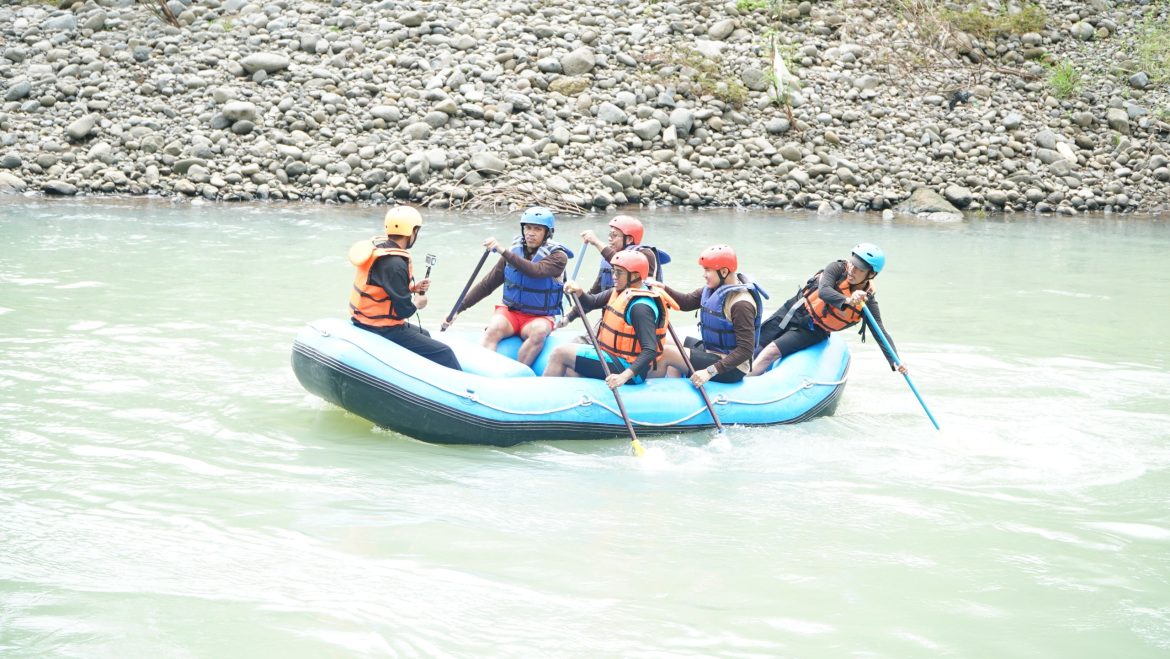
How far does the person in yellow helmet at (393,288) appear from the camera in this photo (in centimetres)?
567

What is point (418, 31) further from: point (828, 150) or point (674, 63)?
point (828, 150)

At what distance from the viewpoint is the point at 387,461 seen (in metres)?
5.57

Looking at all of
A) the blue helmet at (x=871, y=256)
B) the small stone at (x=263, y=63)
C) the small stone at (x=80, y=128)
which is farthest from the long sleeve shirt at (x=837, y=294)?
the small stone at (x=80, y=128)

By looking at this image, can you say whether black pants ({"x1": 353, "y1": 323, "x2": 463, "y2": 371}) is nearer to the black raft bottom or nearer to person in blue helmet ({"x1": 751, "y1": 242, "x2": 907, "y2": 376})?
the black raft bottom

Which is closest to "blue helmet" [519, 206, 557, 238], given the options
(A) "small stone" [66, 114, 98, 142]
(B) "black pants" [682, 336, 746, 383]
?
(B) "black pants" [682, 336, 746, 383]

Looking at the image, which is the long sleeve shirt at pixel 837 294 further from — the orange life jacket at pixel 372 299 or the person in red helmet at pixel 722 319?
the orange life jacket at pixel 372 299

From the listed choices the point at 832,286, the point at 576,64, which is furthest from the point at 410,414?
the point at 576,64

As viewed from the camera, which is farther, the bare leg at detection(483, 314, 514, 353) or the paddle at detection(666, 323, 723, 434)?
the bare leg at detection(483, 314, 514, 353)

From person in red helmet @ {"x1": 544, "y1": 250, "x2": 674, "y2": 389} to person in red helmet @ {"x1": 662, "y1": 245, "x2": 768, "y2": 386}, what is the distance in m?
0.30

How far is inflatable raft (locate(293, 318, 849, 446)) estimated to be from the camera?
5.67 metres

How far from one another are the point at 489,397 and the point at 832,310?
2.18 metres

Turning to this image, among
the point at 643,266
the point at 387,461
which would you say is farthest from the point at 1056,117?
the point at 387,461

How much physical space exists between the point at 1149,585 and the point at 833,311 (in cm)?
256

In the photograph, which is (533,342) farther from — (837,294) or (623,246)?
(837,294)
